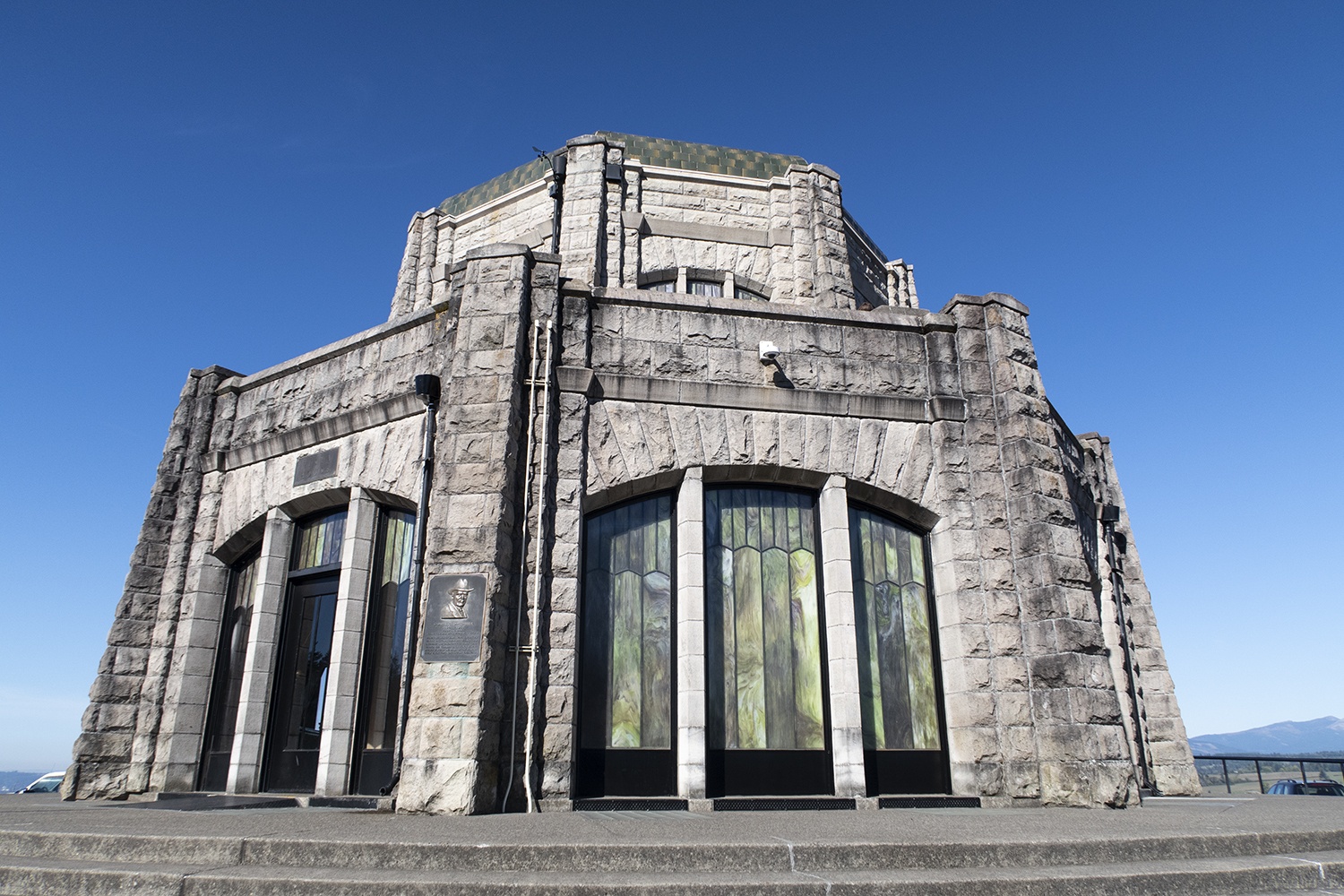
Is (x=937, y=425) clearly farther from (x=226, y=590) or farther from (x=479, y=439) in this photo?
(x=226, y=590)

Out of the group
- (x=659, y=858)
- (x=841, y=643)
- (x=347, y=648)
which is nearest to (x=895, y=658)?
(x=841, y=643)

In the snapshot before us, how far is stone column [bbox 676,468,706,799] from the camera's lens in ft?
26.8

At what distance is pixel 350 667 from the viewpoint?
9.24m

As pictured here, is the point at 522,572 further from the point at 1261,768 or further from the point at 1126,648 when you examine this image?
the point at 1261,768

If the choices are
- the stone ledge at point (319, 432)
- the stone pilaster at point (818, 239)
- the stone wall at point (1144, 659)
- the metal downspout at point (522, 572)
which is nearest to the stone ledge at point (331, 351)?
the stone ledge at point (319, 432)

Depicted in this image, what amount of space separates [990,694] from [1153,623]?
6177 millimetres

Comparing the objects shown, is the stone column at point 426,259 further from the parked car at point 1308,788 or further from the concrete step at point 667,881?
the parked car at point 1308,788

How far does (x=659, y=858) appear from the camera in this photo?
16.3 feet

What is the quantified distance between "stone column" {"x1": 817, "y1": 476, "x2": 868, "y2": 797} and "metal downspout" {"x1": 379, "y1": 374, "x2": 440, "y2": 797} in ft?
13.3

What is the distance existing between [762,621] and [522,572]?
257 cm

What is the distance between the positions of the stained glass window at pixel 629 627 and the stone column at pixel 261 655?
3968mm

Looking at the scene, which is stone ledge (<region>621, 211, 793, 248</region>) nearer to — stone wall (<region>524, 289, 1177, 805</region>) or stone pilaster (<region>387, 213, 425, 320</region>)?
stone pilaster (<region>387, 213, 425, 320</region>)

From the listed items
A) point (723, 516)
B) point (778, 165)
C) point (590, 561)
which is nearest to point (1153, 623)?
point (723, 516)

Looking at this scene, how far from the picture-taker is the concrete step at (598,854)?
4934mm
